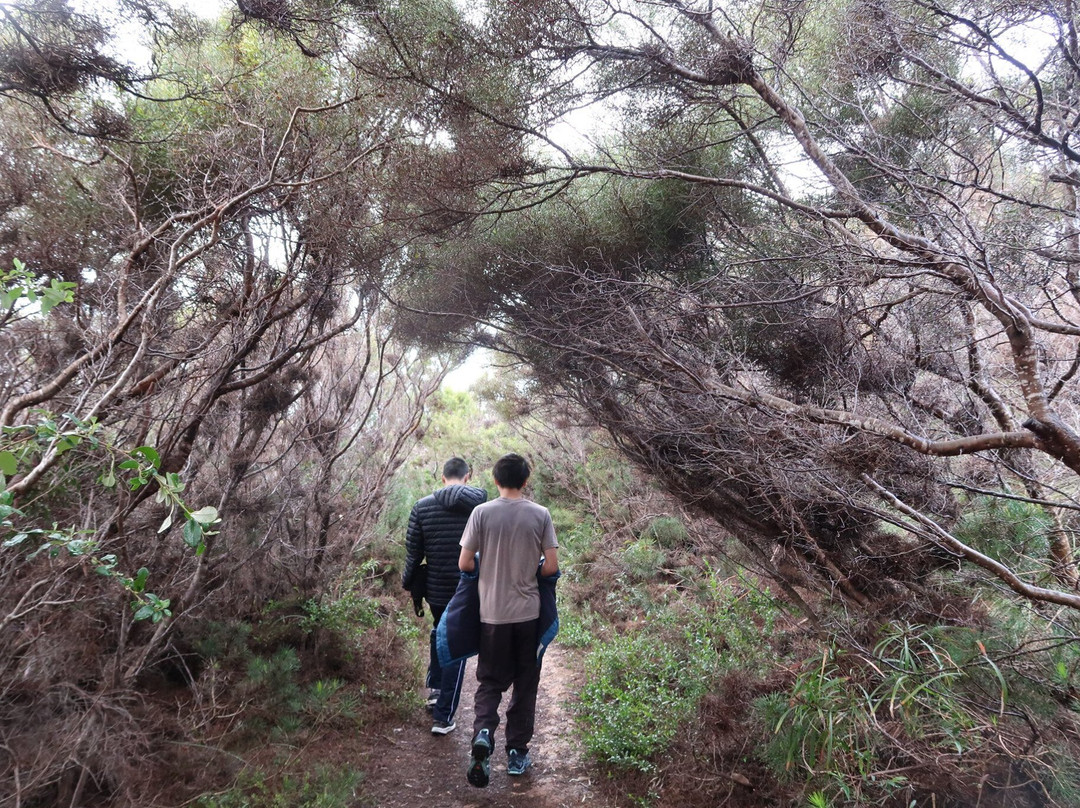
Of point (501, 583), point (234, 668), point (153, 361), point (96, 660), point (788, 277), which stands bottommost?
point (234, 668)

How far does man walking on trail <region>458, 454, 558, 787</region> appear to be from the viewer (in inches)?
151

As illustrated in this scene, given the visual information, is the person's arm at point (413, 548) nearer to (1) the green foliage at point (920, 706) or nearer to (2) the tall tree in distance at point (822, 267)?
(2) the tall tree in distance at point (822, 267)

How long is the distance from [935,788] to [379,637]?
14.9 ft

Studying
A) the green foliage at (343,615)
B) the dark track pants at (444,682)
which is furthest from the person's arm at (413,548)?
the green foliage at (343,615)

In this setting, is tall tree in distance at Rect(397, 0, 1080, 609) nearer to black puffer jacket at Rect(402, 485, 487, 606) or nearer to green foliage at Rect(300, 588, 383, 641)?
black puffer jacket at Rect(402, 485, 487, 606)

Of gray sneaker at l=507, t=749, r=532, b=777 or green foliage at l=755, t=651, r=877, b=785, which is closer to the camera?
green foliage at l=755, t=651, r=877, b=785

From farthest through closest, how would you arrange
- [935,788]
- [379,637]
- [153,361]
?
[379,637] < [153,361] < [935,788]

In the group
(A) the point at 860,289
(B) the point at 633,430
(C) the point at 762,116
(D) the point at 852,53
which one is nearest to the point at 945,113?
(D) the point at 852,53

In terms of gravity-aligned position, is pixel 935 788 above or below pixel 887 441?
below

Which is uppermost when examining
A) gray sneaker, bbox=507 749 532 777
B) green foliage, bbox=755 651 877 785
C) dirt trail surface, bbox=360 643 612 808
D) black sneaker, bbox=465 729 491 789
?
green foliage, bbox=755 651 877 785

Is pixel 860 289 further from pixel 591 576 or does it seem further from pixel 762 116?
pixel 591 576

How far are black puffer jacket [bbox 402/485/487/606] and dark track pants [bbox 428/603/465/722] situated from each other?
17 centimetres

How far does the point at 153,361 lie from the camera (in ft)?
12.5

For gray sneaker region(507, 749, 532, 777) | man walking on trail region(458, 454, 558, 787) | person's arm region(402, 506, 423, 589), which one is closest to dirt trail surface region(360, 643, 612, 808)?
gray sneaker region(507, 749, 532, 777)
